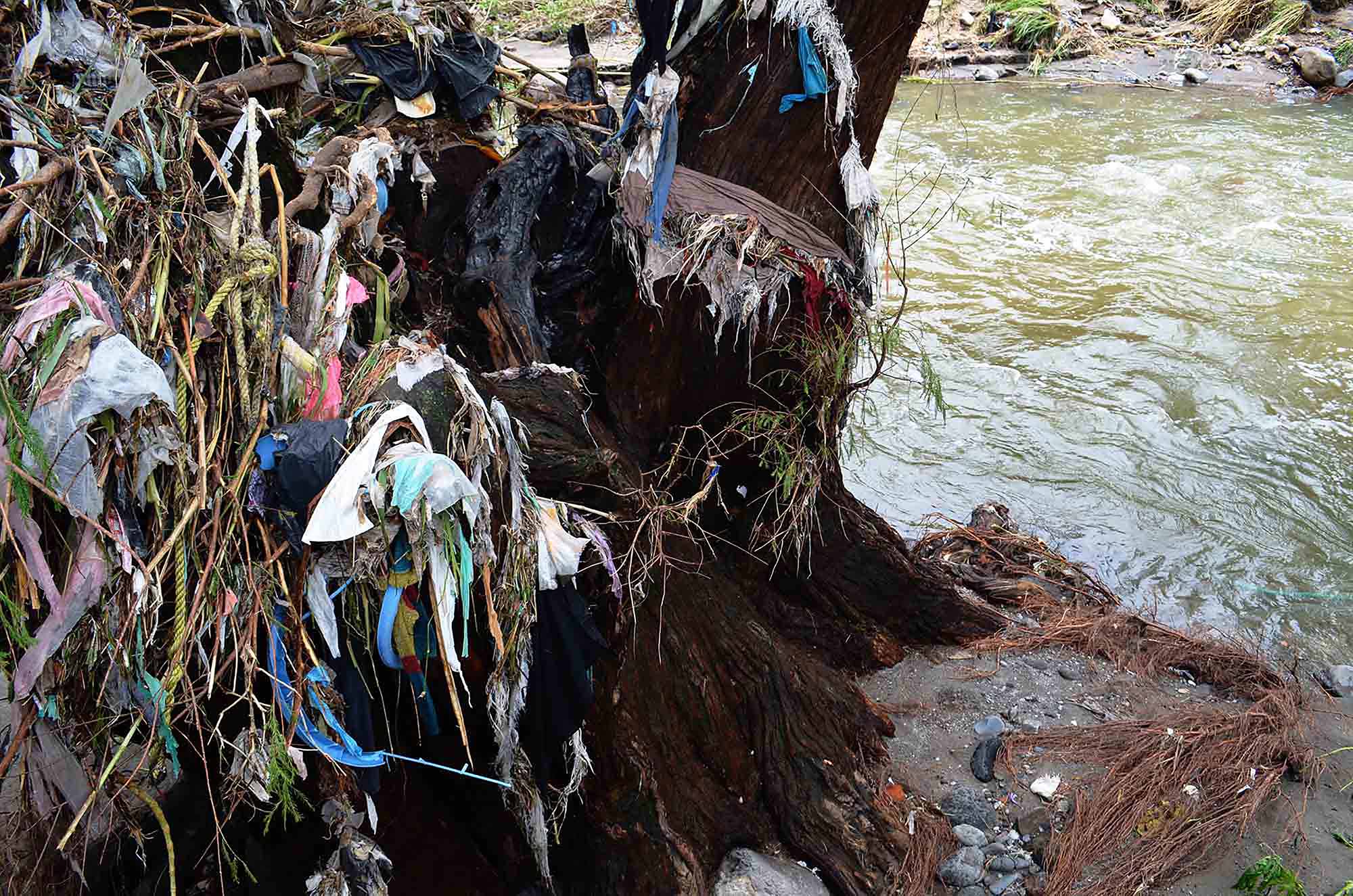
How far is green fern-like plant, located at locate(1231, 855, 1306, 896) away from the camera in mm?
2896

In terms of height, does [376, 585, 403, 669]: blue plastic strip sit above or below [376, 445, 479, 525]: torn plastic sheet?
below

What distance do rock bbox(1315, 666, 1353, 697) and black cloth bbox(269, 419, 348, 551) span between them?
4.33 meters

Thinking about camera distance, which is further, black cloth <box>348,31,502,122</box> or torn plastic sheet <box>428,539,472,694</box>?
black cloth <box>348,31,502,122</box>

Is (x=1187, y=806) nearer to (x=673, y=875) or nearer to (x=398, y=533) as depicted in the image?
(x=673, y=875)

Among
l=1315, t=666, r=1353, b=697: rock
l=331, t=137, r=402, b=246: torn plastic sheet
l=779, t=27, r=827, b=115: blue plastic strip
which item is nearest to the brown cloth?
l=779, t=27, r=827, b=115: blue plastic strip

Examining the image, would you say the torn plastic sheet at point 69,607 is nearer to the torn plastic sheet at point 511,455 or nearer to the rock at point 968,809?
the torn plastic sheet at point 511,455

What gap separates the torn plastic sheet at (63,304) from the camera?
1860 millimetres

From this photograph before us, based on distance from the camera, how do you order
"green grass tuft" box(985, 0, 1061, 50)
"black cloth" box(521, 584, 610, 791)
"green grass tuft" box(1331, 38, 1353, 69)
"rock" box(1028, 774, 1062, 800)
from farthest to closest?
1. "green grass tuft" box(985, 0, 1061, 50)
2. "green grass tuft" box(1331, 38, 1353, 69)
3. "rock" box(1028, 774, 1062, 800)
4. "black cloth" box(521, 584, 610, 791)

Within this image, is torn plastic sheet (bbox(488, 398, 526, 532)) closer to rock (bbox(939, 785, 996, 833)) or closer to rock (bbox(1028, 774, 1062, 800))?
rock (bbox(939, 785, 996, 833))

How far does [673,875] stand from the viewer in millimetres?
2707

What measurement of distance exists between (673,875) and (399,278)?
168cm

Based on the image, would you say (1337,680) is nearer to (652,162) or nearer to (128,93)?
(652,162)

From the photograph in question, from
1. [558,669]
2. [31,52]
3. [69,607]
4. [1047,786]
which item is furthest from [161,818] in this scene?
[1047,786]

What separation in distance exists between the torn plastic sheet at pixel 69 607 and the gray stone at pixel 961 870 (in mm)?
2278
